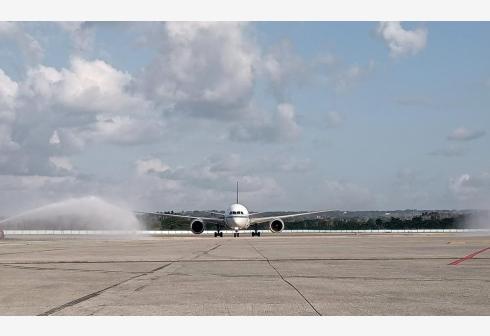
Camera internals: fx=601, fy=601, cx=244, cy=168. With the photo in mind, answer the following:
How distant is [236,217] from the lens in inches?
2783

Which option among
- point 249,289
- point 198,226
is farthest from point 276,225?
point 249,289

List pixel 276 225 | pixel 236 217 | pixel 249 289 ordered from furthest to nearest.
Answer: pixel 276 225, pixel 236 217, pixel 249 289

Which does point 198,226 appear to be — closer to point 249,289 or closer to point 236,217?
point 236,217

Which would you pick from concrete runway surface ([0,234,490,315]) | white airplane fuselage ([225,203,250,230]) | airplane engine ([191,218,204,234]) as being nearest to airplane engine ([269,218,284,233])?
white airplane fuselage ([225,203,250,230])

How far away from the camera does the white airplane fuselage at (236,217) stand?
70812mm

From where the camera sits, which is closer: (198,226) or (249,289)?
(249,289)

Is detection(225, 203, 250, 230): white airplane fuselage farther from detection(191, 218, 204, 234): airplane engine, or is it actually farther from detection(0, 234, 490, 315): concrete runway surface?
detection(0, 234, 490, 315): concrete runway surface

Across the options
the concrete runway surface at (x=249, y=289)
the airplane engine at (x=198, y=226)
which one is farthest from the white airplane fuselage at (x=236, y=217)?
the concrete runway surface at (x=249, y=289)

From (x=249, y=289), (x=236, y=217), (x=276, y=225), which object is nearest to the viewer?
(x=249, y=289)

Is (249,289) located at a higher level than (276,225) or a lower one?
lower
